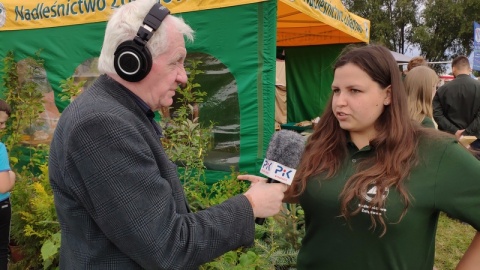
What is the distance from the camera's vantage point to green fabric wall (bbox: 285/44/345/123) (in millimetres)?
8281

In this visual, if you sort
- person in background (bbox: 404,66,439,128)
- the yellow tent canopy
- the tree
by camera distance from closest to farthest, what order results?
person in background (bbox: 404,66,439,128) → the yellow tent canopy → the tree

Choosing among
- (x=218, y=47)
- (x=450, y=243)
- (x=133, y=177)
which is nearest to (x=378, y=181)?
(x=133, y=177)

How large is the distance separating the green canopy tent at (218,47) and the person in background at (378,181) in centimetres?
230

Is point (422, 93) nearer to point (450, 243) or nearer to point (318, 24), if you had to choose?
point (450, 243)

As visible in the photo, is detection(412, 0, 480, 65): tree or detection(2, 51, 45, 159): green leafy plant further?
detection(412, 0, 480, 65): tree

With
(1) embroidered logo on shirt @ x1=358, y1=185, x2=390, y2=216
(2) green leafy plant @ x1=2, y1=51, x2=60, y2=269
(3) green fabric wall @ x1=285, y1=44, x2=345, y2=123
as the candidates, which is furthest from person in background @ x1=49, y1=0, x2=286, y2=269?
(3) green fabric wall @ x1=285, y1=44, x2=345, y2=123

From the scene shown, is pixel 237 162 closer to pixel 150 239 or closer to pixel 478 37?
pixel 150 239

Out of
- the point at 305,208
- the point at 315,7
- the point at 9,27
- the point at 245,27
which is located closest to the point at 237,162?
the point at 245,27

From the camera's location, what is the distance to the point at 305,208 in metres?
1.79

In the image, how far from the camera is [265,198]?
131 centimetres

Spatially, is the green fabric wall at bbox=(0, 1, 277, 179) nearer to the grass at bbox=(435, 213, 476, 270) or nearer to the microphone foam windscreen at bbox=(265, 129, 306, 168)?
the grass at bbox=(435, 213, 476, 270)

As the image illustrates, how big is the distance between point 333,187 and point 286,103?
750 centimetres

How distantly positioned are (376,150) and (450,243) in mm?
3721

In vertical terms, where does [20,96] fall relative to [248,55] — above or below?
below
